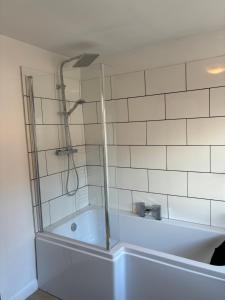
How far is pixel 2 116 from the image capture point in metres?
1.81

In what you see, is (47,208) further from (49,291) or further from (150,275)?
(150,275)

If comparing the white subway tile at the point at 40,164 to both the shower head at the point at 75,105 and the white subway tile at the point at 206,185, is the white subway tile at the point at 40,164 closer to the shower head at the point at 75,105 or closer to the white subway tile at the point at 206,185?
the shower head at the point at 75,105

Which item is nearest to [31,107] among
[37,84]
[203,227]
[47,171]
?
[37,84]

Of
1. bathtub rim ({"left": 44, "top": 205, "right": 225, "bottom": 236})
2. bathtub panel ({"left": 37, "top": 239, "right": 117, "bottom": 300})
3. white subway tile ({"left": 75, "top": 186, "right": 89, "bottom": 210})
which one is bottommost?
bathtub panel ({"left": 37, "top": 239, "right": 117, "bottom": 300})

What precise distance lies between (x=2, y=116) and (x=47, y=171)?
2.07 ft

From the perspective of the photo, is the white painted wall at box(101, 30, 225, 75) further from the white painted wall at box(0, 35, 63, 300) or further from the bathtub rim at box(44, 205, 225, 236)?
the bathtub rim at box(44, 205, 225, 236)

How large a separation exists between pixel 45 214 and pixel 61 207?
0.18m

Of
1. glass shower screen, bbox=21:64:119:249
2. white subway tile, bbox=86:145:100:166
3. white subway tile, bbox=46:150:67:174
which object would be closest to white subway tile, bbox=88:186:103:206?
glass shower screen, bbox=21:64:119:249

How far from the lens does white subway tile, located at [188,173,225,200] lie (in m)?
1.99

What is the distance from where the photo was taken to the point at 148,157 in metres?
2.28

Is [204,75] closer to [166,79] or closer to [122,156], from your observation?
[166,79]

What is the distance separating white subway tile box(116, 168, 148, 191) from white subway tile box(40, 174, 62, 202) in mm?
561

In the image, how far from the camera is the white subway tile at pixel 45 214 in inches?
85.5

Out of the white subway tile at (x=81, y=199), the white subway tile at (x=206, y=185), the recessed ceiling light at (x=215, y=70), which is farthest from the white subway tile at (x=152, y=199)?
the recessed ceiling light at (x=215, y=70)
